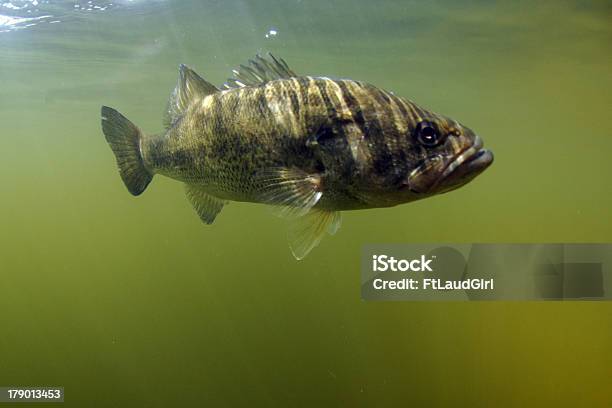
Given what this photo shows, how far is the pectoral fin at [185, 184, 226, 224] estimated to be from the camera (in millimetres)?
4109

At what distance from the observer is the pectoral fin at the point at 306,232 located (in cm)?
304

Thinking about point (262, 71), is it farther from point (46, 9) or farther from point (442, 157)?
point (46, 9)

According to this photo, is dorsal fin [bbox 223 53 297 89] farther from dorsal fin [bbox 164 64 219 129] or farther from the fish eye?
the fish eye

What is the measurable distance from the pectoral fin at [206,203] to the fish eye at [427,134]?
6.42 ft

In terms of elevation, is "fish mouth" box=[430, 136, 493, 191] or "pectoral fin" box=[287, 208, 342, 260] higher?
"fish mouth" box=[430, 136, 493, 191]

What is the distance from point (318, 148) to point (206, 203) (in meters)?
1.59

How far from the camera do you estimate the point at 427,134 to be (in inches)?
111

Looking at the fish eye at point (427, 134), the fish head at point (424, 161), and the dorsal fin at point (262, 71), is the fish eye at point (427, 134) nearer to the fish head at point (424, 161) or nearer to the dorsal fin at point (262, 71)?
the fish head at point (424, 161)

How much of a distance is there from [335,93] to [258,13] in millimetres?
9506

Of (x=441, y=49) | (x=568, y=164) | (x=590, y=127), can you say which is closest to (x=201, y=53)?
(x=441, y=49)

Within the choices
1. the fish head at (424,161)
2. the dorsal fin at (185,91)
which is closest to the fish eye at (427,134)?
the fish head at (424,161)

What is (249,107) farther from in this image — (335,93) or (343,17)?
(343,17)

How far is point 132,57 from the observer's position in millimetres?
15320

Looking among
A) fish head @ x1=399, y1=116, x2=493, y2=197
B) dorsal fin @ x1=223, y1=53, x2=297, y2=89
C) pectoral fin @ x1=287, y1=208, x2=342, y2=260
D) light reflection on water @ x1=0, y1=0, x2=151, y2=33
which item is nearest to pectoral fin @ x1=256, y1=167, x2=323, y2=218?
pectoral fin @ x1=287, y1=208, x2=342, y2=260
